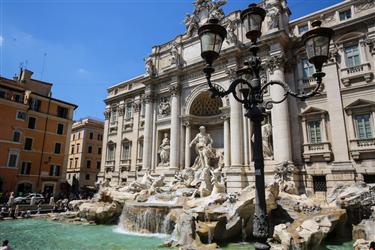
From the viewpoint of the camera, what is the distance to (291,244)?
8.11 metres

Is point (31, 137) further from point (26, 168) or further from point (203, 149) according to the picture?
point (203, 149)

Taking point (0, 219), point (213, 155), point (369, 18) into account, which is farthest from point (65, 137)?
point (369, 18)

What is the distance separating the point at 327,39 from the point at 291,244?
635cm

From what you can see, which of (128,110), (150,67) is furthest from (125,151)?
(150,67)

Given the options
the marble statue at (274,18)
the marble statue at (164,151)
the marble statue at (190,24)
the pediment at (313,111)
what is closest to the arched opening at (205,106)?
the marble statue at (164,151)

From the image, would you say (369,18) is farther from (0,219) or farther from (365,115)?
(0,219)

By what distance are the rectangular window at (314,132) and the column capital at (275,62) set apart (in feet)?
12.5

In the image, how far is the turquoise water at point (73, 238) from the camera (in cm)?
942

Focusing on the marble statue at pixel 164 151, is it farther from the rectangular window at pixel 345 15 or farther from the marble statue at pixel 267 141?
the rectangular window at pixel 345 15

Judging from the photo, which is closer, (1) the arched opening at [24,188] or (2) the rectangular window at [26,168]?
(1) the arched opening at [24,188]

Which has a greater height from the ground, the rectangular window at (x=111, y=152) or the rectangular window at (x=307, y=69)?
the rectangular window at (x=307, y=69)

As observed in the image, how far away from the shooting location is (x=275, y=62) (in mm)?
15789

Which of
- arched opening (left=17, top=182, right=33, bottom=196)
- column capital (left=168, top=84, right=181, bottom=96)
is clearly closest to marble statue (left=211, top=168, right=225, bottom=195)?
column capital (left=168, top=84, right=181, bottom=96)

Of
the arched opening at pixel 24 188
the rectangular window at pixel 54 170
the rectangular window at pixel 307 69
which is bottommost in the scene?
the arched opening at pixel 24 188
